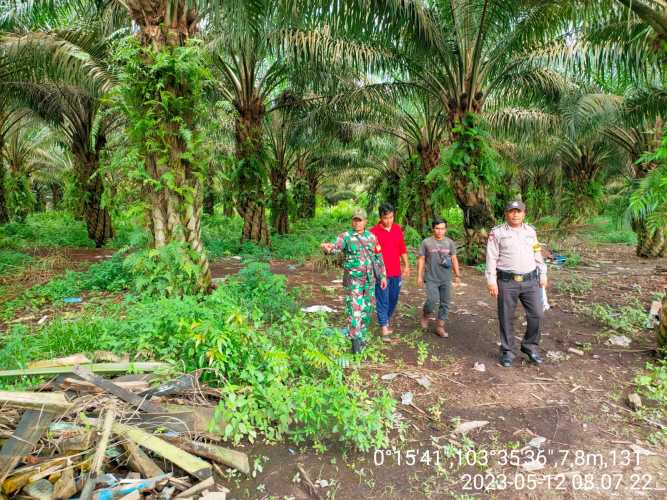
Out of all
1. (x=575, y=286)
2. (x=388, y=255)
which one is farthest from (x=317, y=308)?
(x=575, y=286)

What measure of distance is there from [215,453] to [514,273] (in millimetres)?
3081

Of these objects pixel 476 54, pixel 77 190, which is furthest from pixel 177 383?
pixel 77 190

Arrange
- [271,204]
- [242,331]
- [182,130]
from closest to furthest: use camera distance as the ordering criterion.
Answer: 1. [242,331]
2. [182,130]
3. [271,204]

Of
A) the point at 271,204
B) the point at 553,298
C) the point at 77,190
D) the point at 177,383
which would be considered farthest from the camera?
the point at 271,204

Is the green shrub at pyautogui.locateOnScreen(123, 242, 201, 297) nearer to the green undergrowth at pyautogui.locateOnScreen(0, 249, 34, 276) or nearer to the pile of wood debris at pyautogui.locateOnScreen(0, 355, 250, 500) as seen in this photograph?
the pile of wood debris at pyautogui.locateOnScreen(0, 355, 250, 500)

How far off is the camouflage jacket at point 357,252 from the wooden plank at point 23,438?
2.68 meters

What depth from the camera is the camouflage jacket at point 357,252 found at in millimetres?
4387

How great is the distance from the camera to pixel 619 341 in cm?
484

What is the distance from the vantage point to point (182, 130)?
5.07 metres

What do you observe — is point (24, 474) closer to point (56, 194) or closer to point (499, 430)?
point (499, 430)

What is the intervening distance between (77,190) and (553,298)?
39.0 feet

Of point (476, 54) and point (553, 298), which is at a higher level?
point (476, 54)

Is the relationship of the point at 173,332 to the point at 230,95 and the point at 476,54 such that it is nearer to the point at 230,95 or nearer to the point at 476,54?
the point at 476,54

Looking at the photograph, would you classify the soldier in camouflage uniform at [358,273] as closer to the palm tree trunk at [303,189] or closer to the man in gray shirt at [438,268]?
the man in gray shirt at [438,268]
